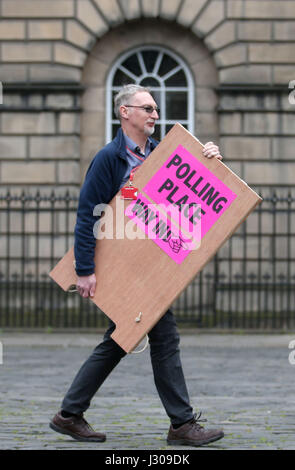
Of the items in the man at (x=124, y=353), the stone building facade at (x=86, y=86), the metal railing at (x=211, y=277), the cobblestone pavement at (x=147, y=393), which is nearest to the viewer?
the man at (x=124, y=353)

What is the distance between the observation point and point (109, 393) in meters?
7.99

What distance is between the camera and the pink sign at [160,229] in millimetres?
5348

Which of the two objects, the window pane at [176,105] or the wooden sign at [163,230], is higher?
the window pane at [176,105]

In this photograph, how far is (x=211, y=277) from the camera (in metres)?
14.8

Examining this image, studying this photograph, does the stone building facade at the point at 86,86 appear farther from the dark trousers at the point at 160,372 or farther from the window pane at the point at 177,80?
the dark trousers at the point at 160,372

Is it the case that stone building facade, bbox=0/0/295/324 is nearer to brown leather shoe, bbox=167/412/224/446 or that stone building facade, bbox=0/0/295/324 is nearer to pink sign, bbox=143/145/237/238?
brown leather shoe, bbox=167/412/224/446

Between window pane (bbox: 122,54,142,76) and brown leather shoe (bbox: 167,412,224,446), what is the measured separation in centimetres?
1149

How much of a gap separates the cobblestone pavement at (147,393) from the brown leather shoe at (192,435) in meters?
0.05

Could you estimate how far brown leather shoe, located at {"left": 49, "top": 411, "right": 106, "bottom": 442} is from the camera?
569 centimetres

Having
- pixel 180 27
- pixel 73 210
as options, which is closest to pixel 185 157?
pixel 73 210

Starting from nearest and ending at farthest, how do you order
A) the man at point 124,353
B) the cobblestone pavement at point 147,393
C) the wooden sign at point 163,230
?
the wooden sign at point 163,230, the man at point 124,353, the cobblestone pavement at point 147,393

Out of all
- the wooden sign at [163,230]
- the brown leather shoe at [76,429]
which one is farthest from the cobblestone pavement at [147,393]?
the wooden sign at [163,230]

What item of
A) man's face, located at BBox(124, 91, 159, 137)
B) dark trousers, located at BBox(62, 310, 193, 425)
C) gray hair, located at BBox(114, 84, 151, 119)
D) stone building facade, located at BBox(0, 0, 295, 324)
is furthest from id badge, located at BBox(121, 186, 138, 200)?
stone building facade, located at BBox(0, 0, 295, 324)

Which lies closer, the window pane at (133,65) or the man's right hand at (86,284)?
the man's right hand at (86,284)
